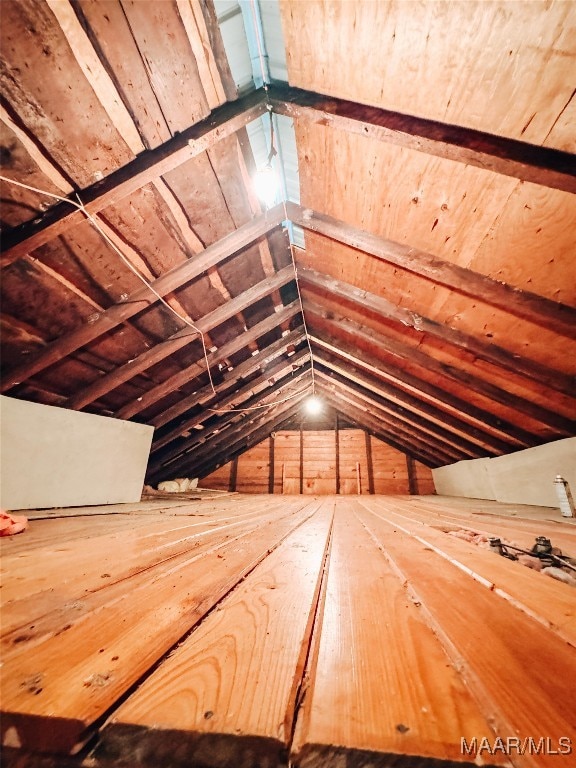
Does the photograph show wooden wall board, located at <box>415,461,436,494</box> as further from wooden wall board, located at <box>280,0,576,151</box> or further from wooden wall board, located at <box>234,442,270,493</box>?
wooden wall board, located at <box>280,0,576,151</box>

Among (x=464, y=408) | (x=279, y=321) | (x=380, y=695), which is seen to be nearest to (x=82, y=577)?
(x=380, y=695)

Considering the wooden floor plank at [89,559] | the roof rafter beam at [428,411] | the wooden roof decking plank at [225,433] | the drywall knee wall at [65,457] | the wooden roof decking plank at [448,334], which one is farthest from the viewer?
the wooden roof decking plank at [225,433]

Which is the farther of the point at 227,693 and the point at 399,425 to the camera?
the point at 399,425

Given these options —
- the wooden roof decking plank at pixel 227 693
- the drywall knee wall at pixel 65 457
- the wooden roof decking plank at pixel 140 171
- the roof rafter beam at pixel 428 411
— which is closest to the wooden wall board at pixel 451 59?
the wooden roof decking plank at pixel 140 171

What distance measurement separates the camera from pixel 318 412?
9406 millimetres

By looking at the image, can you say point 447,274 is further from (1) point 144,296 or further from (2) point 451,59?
(1) point 144,296

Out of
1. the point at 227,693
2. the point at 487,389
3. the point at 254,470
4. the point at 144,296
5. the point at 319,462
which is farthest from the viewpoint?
the point at 254,470

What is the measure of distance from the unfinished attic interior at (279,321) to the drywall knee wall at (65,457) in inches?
1.2

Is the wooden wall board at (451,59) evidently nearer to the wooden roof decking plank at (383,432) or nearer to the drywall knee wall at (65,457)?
the drywall knee wall at (65,457)

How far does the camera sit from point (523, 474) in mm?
4355

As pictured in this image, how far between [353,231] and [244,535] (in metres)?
2.46

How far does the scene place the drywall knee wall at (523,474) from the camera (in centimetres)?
358

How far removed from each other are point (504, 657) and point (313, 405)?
733 cm

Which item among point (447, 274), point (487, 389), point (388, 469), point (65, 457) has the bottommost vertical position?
point (65, 457)
